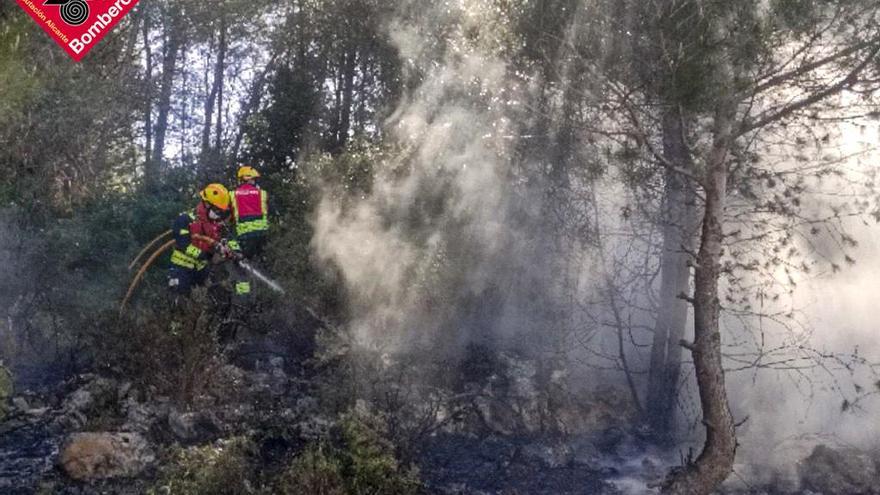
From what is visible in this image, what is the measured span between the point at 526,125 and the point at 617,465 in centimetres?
443

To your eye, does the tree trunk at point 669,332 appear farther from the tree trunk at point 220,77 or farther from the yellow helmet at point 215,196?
the tree trunk at point 220,77

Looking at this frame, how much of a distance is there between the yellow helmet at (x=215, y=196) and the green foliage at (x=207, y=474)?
11.4 feet

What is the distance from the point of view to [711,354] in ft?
24.9

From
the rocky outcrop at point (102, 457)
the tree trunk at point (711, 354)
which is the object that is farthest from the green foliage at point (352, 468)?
the tree trunk at point (711, 354)

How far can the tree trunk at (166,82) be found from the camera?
16.7 m

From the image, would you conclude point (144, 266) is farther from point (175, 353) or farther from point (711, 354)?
point (711, 354)

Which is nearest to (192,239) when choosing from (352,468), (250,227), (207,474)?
(250,227)

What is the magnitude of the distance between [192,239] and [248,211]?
72 centimetres

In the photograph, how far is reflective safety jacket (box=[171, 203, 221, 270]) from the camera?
9336mm

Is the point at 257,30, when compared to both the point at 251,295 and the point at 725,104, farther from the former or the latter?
the point at 725,104

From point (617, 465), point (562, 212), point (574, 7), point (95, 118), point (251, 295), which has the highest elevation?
point (574, 7)

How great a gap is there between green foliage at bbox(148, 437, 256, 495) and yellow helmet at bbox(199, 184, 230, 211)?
346cm

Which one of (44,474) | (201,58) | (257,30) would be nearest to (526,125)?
(44,474)

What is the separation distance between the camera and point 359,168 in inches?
428
